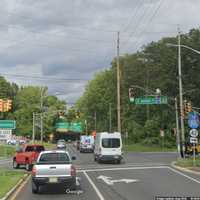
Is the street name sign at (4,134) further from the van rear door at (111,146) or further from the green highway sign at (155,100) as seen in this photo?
the green highway sign at (155,100)

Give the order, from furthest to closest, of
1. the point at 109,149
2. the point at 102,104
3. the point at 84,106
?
the point at 84,106
the point at 102,104
the point at 109,149

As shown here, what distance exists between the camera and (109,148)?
4606cm

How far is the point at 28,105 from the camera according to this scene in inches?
5935

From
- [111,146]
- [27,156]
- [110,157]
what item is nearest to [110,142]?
[111,146]

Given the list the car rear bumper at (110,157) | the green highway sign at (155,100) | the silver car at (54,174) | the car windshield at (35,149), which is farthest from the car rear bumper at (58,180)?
the green highway sign at (155,100)

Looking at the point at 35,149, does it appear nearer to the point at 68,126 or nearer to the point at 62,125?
the point at 62,125

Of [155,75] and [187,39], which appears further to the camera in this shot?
[155,75]

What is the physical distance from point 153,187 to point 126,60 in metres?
103

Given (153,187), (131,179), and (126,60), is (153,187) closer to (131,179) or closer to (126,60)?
(131,179)

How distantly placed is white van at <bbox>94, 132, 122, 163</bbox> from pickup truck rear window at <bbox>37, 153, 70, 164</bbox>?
78.7ft

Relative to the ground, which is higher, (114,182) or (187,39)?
(187,39)

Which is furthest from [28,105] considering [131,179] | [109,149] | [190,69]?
[131,179]

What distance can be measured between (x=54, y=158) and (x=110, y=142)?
24.9m

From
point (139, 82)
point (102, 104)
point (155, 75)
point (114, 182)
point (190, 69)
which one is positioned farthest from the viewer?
point (102, 104)
